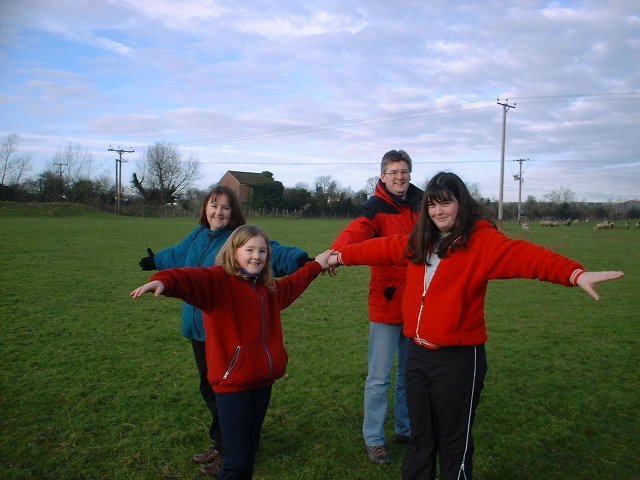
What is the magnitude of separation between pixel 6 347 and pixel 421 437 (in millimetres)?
6165

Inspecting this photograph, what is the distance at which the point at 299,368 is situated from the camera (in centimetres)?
643

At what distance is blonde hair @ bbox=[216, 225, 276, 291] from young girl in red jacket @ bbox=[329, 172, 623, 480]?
0.94 meters

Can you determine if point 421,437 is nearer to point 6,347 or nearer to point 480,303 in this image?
point 480,303

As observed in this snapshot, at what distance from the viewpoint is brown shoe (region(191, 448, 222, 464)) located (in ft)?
13.5

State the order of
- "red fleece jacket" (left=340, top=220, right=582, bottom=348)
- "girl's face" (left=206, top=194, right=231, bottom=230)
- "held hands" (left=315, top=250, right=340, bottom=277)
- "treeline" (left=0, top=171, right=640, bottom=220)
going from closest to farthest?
"red fleece jacket" (left=340, top=220, right=582, bottom=348) < "held hands" (left=315, top=250, right=340, bottom=277) < "girl's face" (left=206, top=194, right=231, bottom=230) < "treeline" (left=0, top=171, right=640, bottom=220)

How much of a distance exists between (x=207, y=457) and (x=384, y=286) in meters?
1.99

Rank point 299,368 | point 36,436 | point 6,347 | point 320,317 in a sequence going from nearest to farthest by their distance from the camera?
1. point 36,436
2. point 299,368
3. point 6,347
4. point 320,317

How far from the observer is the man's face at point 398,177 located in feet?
13.6

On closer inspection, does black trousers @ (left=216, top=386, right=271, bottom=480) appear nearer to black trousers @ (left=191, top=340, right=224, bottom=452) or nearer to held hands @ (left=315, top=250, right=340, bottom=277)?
black trousers @ (left=191, top=340, right=224, bottom=452)

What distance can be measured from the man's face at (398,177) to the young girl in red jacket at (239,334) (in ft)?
4.45

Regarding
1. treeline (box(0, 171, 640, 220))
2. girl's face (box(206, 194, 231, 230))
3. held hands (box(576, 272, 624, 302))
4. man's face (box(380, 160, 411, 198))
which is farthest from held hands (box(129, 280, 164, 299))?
treeline (box(0, 171, 640, 220))

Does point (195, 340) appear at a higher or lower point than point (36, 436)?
higher

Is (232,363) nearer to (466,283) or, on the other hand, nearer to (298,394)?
(466,283)

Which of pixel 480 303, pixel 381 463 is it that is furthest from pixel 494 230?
pixel 381 463
